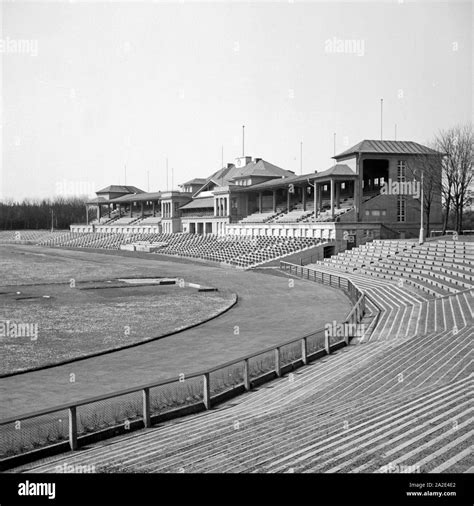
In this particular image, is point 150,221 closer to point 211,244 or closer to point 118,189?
point 118,189

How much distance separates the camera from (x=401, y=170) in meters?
63.4

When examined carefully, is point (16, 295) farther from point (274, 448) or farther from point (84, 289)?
point (274, 448)

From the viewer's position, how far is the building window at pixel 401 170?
6325 centimetres

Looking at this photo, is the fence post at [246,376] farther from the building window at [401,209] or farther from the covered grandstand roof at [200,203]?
the covered grandstand roof at [200,203]

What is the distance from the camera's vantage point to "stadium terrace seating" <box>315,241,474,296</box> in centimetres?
3259

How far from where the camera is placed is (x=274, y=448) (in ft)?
30.0

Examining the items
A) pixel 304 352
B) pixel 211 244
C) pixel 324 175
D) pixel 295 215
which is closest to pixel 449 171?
pixel 324 175

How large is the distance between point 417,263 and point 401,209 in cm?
2269

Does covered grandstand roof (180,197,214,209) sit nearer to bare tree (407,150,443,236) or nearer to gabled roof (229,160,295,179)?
gabled roof (229,160,295,179)

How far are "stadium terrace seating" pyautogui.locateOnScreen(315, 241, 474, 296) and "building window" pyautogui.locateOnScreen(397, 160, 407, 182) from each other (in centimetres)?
1193

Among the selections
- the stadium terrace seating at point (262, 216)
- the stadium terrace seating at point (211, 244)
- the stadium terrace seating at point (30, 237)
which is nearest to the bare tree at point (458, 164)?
the stadium terrace seating at point (211, 244)

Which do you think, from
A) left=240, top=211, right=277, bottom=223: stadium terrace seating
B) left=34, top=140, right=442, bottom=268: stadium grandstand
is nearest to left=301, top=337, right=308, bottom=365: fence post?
left=34, top=140, right=442, bottom=268: stadium grandstand
